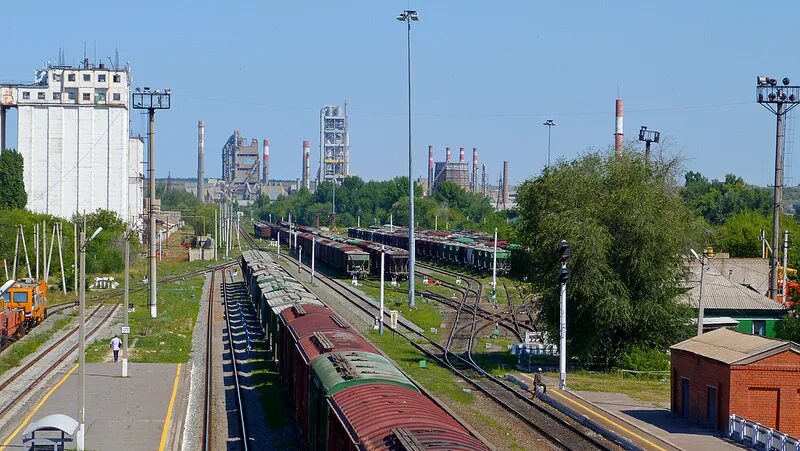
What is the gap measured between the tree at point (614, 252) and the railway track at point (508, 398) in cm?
430

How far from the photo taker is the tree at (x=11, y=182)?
9650 centimetres

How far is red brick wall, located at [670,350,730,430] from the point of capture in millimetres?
26141

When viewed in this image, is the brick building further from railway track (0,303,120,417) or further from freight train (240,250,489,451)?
railway track (0,303,120,417)

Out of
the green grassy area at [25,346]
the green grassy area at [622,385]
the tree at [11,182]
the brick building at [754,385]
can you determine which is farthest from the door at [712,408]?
the tree at [11,182]

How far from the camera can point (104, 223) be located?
91.7m

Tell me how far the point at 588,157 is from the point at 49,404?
21.9 m

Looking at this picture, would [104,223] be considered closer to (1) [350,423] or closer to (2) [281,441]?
(2) [281,441]

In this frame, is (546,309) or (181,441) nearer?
(181,441)

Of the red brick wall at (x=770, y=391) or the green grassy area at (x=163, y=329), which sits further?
the green grassy area at (x=163, y=329)

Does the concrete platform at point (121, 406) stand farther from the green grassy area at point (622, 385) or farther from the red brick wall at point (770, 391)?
the red brick wall at point (770, 391)

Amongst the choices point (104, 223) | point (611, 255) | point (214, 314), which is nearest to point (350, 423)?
point (611, 255)

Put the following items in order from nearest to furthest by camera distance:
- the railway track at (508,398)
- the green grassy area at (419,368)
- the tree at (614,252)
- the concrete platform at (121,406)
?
the railway track at (508,398) < the concrete platform at (121,406) < the green grassy area at (419,368) < the tree at (614,252)

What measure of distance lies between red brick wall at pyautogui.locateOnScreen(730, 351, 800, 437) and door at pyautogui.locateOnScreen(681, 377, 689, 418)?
106 inches

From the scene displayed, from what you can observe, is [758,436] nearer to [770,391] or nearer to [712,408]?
[770,391]
